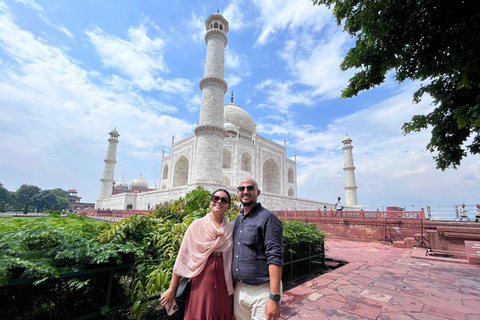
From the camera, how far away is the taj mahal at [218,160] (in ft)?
45.9

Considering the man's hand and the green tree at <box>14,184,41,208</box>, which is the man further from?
the green tree at <box>14,184,41,208</box>

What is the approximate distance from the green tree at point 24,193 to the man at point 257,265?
5571 centimetres

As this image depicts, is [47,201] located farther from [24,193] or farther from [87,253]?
[87,253]

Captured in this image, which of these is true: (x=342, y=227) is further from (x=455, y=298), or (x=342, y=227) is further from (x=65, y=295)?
(x=65, y=295)

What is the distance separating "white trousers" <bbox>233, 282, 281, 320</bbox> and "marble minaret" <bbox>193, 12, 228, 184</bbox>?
11.9 metres

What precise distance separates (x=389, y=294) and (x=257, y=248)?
245 cm

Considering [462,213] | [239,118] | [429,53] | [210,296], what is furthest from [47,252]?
[239,118]

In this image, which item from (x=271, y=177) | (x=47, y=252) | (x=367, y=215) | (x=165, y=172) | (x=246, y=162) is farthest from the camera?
(x=165, y=172)

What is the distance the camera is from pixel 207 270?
60.4 inches

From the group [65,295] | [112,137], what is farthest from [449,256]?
[112,137]

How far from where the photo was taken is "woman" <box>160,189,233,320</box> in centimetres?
149

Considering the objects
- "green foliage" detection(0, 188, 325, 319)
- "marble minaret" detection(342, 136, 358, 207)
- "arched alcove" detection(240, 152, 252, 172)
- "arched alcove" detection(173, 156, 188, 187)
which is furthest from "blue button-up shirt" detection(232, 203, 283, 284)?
"marble minaret" detection(342, 136, 358, 207)

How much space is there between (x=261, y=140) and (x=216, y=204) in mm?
24789

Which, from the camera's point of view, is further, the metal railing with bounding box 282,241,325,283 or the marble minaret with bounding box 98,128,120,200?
the marble minaret with bounding box 98,128,120,200
